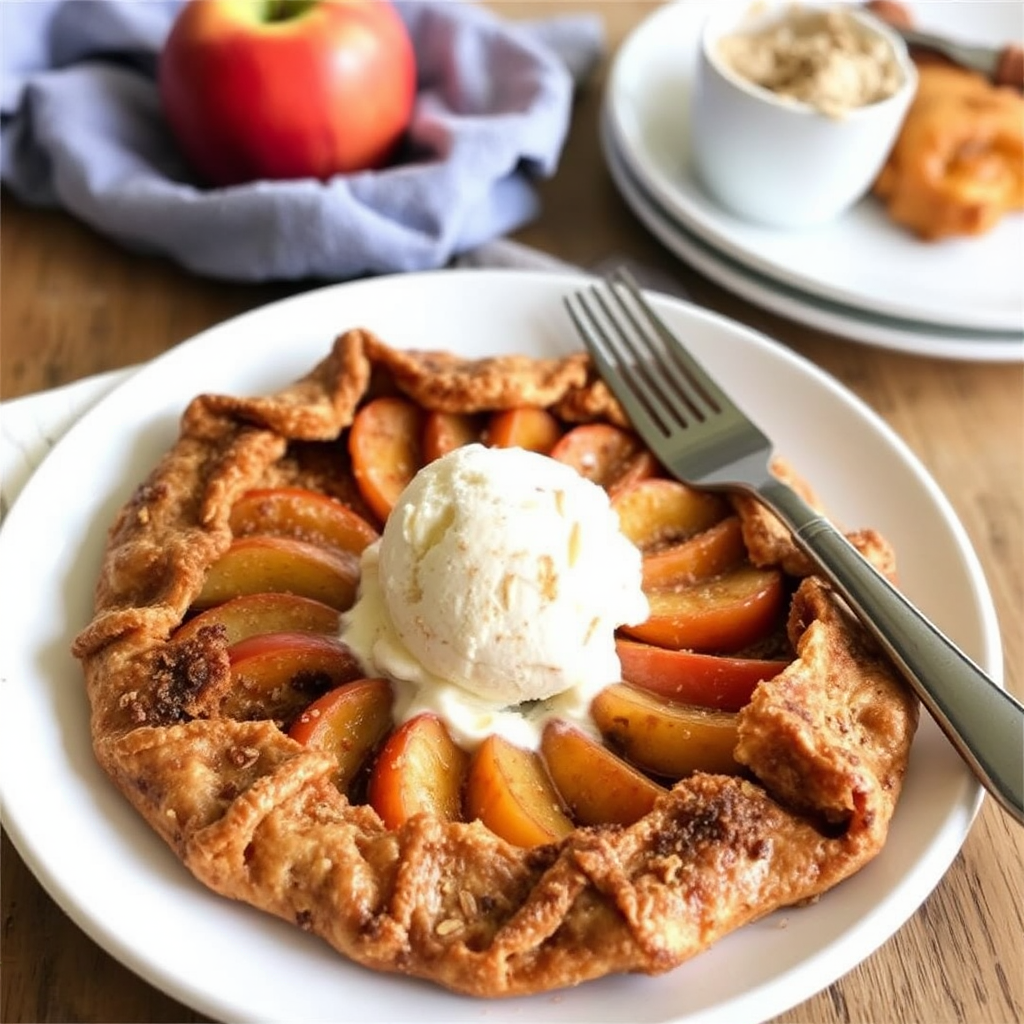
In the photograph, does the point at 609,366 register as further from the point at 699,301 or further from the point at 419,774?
the point at 419,774

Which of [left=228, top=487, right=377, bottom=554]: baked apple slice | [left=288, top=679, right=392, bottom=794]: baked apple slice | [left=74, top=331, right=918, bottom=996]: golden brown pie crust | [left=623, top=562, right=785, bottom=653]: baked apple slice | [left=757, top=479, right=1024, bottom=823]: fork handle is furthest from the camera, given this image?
[left=228, top=487, right=377, bottom=554]: baked apple slice

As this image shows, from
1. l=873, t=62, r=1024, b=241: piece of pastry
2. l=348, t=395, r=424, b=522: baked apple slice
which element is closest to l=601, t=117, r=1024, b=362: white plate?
l=873, t=62, r=1024, b=241: piece of pastry

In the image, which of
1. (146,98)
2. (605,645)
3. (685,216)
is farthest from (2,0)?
(605,645)

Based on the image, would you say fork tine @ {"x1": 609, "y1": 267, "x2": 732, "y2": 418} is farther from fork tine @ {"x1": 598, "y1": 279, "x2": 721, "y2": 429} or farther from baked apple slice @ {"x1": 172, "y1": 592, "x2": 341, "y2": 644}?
baked apple slice @ {"x1": 172, "y1": 592, "x2": 341, "y2": 644}

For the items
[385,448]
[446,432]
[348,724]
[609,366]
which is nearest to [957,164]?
[609,366]

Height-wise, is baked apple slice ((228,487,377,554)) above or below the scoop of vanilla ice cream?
below

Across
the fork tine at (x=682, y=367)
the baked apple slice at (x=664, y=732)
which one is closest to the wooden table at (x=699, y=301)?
the baked apple slice at (x=664, y=732)

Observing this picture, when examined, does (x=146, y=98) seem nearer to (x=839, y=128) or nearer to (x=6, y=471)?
(x=6, y=471)
